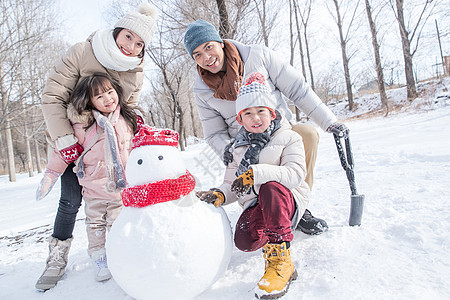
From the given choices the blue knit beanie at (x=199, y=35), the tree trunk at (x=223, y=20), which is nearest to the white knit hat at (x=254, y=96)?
the blue knit beanie at (x=199, y=35)

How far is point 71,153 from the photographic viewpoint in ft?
5.77

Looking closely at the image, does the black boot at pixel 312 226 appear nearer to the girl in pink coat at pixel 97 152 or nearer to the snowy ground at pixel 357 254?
the snowy ground at pixel 357 254

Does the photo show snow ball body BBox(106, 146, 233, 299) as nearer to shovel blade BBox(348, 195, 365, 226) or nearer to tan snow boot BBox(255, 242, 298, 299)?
tan snow boot BBox(255, 242, 298, 299)

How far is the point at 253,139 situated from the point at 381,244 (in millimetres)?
882

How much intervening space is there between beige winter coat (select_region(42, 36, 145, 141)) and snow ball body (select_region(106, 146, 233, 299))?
0.80m

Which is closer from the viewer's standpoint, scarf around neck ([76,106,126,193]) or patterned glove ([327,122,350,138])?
scarf around neck ([76,106,126,193])

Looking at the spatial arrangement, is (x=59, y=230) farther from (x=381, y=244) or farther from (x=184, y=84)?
(x=184, y=84)

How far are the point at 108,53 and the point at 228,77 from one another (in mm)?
837

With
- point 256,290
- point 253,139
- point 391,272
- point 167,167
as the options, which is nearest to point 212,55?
point 253,139

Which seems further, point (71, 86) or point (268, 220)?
point (71, 86)

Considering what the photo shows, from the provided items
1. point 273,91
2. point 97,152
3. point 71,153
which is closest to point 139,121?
point 97,152

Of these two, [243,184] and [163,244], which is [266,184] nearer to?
[243,184]

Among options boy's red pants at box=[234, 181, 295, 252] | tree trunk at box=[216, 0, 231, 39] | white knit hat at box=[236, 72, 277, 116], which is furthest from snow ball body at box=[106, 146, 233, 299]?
tree trunk at box=[216, 0, 231, 39]

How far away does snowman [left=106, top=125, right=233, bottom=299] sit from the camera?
1.10m
